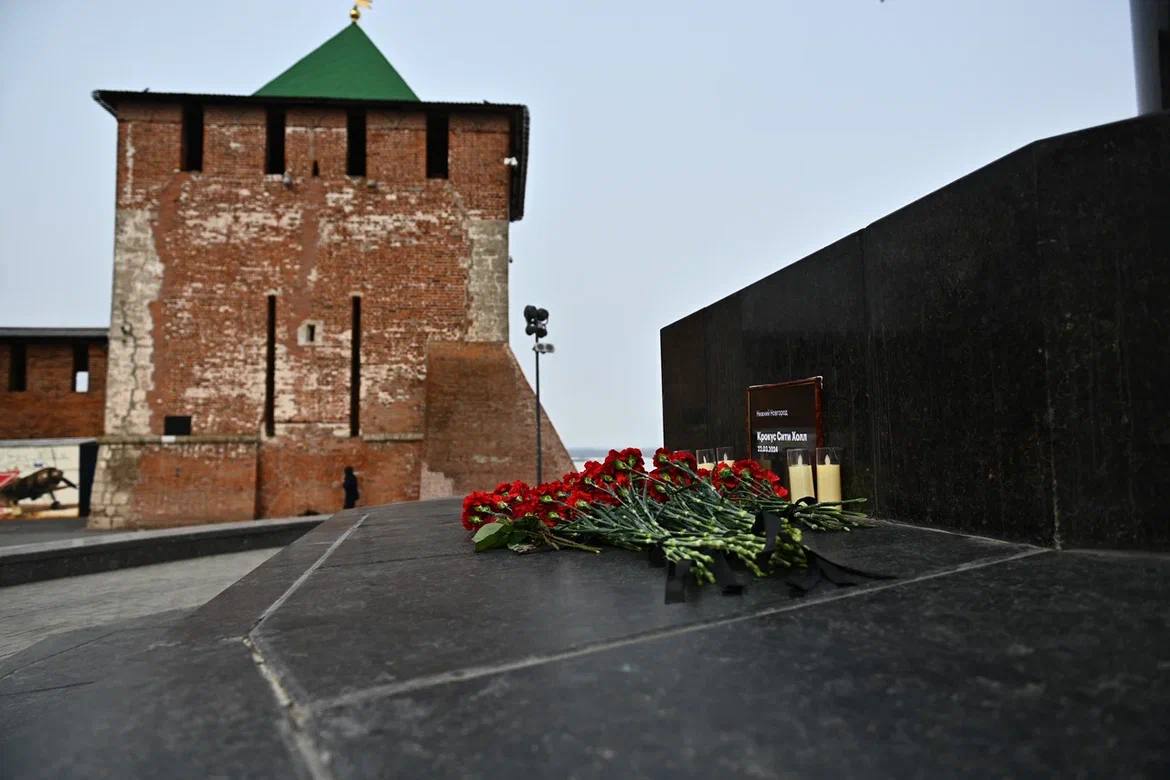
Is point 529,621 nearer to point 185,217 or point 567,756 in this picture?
point 567,756

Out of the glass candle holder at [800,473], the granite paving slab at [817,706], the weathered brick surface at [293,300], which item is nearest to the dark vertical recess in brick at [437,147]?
the weathered brick surface at [293,300]

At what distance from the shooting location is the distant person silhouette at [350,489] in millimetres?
11352

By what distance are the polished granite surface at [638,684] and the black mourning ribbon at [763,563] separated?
1.2 inches

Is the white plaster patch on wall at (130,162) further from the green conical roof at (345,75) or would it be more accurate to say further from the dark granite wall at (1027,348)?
the dark granite wall at (1027,348)

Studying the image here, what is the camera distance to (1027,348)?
178cm

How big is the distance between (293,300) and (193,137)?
4.21m

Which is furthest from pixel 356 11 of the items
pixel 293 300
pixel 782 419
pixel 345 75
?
pixel 782 419

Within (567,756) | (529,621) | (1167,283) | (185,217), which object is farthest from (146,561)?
(185,217)

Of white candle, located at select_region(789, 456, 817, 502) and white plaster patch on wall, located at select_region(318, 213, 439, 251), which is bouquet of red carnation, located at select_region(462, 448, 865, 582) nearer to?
white candle, located at select_region(789, 456, 817, 502)

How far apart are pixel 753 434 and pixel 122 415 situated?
1226 cm

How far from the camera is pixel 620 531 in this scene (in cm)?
194

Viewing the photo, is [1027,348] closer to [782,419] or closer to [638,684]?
[782,419]

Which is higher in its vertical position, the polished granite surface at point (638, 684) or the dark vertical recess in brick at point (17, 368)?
the dark vertical recess in brick at point (17, 368)

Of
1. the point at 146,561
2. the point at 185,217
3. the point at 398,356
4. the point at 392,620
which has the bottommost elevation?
the point at 146,561
